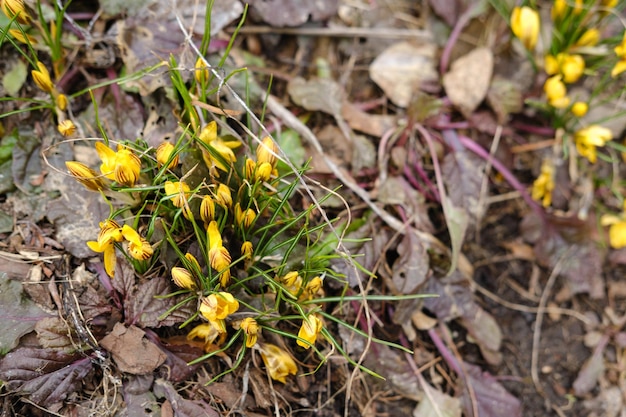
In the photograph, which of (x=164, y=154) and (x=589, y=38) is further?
(x=589, y=38)

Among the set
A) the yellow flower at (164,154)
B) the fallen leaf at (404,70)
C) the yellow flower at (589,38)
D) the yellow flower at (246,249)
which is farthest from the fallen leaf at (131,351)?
the yellow flower at (589,38)

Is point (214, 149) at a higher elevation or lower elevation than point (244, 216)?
higher

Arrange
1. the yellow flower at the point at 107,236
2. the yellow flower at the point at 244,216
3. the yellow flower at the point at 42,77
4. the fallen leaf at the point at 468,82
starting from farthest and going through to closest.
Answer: the fallen leaf at the point at 468,82 → the yellow flower at the point at 42,77 → the yellow flower at the point at 244,216 → the yellow flower at the point at 107,236

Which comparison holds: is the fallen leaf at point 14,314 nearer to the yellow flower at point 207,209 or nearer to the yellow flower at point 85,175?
the yellow flower at point 85,175

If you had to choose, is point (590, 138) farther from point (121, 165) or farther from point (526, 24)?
point (121, 165)

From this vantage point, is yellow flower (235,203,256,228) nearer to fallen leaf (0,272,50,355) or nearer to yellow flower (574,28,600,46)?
fallen leaf (0,272,50,355)

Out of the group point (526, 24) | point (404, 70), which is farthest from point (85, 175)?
point (526, 24)

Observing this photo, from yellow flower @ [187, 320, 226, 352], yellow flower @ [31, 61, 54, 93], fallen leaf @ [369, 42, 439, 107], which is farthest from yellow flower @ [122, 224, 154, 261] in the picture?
fallen leaf @ [369, 42, 439, 107]

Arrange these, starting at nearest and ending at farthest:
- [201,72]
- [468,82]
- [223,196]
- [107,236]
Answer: [107,236]
[223,196]
[201,72]
[468,82]
